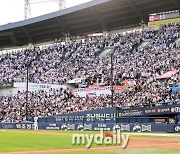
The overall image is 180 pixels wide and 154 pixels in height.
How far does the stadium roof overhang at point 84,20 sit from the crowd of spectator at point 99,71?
188 inches

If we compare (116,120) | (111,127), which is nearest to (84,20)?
(116,120)

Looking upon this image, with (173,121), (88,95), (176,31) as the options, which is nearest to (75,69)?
(88,95)

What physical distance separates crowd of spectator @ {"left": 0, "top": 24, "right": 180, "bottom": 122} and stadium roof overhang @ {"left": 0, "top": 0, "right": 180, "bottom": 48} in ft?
15.6

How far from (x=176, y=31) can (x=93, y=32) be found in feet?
70.7

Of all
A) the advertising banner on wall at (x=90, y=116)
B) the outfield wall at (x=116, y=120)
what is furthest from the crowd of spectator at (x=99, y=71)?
the advertising banner on wall at (x=90, y=116)

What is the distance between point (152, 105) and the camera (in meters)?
37.4

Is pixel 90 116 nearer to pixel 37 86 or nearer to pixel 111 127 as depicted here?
pixel 111 127

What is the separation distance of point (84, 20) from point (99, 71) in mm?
20670

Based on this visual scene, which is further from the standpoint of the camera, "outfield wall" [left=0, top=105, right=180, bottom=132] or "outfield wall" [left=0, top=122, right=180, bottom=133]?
"outfield wall" [left=0, top=105, right=180, bottom=132]

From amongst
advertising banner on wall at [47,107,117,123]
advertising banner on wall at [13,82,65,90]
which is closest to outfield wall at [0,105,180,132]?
advertising banner on wall at [47,107,117,123]

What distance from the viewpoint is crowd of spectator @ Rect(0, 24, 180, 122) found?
1676 inches

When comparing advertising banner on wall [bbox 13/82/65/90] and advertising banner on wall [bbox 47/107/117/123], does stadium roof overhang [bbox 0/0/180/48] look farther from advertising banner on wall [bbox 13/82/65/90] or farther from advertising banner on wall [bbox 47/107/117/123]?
advertising banner on wall [bbox 47/107/117/123]

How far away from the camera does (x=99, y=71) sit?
5303 centimetres

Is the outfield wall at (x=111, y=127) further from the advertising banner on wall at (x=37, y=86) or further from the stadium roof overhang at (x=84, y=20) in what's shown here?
the stadium roof overhang at (x=84, y=20)
